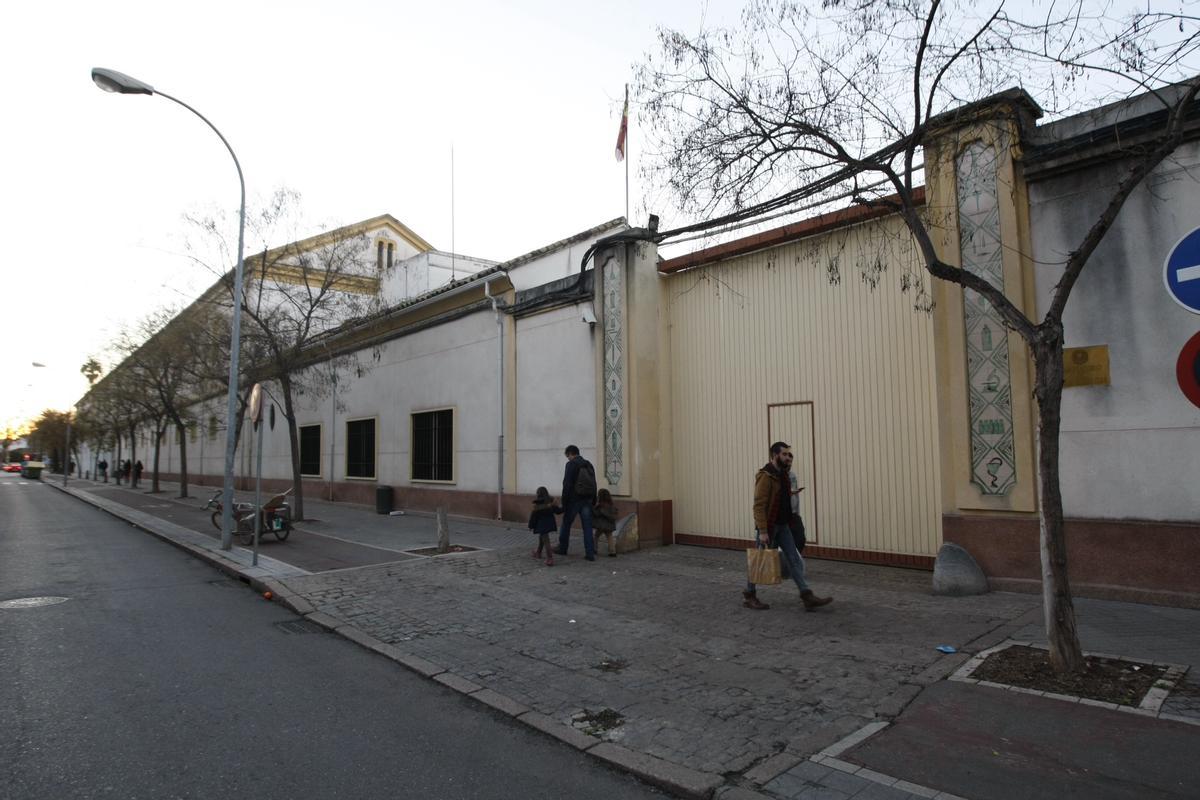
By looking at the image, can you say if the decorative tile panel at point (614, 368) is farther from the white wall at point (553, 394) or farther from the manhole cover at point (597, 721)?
the manhole cover at point (597, 721)

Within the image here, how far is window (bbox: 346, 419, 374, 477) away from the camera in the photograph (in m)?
19.9

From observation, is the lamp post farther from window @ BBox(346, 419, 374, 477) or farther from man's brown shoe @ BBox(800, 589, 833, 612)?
man's brown shoe @ BBox(800, 589, 833, 612)

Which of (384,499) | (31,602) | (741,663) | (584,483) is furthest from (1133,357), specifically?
(384,499)

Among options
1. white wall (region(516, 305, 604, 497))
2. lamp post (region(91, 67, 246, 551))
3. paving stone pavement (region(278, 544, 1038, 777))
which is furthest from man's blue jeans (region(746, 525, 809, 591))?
lamp post (region(91, 67, 246, 551))

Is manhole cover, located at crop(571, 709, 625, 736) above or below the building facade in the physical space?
below

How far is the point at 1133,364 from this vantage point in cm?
674

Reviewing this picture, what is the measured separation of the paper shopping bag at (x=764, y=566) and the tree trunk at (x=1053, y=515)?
2.29m

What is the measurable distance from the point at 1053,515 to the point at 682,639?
10.2 feet

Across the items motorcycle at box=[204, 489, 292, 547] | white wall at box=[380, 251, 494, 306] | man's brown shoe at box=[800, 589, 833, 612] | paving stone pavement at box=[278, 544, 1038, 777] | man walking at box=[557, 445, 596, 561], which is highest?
white wall at box=[380, 251, 494, 306]

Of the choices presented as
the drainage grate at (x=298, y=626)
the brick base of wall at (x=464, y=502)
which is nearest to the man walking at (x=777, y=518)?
the brick base of wall at (x=464, y=502)

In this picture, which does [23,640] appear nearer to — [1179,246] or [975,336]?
[975,336]

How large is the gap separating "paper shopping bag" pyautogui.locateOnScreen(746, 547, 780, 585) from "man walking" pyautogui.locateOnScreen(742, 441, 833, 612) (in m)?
0.18

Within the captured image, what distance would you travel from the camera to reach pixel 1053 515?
193 inches

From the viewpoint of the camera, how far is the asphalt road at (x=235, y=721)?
3.61 m
